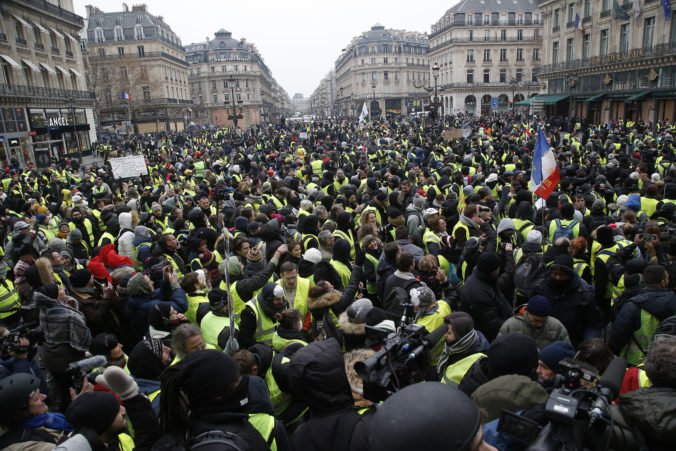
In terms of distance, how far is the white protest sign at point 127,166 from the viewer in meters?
14.1

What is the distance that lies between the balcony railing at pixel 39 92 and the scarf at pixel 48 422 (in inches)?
1383

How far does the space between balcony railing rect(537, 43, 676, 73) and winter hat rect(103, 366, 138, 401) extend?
3707 centimetres

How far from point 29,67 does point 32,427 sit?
39.9 metres

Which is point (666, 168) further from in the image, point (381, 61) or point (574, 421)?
point (381, 61)

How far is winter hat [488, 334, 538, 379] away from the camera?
293cm

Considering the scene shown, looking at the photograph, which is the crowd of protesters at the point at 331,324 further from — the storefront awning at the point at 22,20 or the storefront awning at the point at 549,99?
the storefront awning at the point at 549,99

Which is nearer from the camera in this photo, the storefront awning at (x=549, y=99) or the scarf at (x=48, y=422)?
the scarf at (x=48, y=422)

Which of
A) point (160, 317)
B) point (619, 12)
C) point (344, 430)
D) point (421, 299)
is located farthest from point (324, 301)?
point (619, 12)

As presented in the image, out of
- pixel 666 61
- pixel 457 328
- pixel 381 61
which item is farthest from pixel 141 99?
pixel 457 328

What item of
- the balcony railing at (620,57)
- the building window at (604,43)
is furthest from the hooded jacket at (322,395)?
the building window at (604,43)

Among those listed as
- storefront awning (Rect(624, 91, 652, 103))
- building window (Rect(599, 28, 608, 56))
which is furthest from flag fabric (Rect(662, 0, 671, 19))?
building window (Rect(599, 28, 608, 56))

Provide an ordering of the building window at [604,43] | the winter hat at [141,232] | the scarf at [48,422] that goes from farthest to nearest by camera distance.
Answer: the building window at [604,43] → the winter hat at [141,232] → the scarf at [48,422]

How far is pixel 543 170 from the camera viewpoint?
22.8 feet

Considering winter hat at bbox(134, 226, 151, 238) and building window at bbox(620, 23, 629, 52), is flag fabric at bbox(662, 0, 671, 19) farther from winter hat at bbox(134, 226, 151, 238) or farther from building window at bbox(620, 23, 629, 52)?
winter hat at bbox(134, 226, 151, 238)
